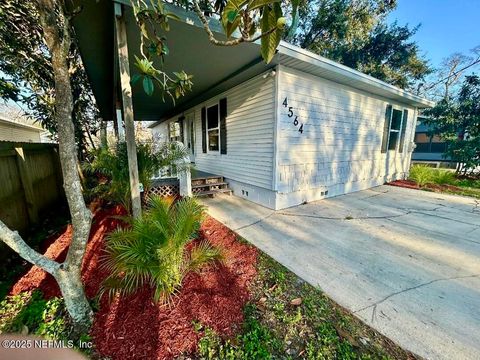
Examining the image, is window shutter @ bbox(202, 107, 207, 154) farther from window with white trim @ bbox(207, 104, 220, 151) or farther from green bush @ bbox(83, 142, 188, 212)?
green bush @ bbox(83, 142, 188, 212)

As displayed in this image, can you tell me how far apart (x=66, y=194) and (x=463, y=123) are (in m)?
13.3

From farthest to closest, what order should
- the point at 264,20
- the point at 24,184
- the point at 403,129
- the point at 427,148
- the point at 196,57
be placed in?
the point at 427,148
the point at 403,129
the point at 196,57
the point at 24,184
the point at 264,20

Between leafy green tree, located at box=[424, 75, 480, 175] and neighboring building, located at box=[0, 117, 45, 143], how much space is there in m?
22.1

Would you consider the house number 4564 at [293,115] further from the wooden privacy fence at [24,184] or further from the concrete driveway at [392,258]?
the wooden privacy fence at [24,184]

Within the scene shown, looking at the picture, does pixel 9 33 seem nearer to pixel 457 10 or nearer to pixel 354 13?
pixel 354 13

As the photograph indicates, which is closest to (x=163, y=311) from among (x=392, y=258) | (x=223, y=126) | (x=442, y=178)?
(x=392, y=258)

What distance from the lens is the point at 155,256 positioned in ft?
6.26

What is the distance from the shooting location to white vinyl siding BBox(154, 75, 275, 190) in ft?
15.3

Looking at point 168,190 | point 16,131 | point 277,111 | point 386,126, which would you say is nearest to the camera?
point 277,111

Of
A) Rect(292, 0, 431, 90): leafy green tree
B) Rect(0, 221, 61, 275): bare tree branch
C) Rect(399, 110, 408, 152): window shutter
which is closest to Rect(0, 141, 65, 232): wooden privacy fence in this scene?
Rect(0, 221, 61, 275): bare tree branch

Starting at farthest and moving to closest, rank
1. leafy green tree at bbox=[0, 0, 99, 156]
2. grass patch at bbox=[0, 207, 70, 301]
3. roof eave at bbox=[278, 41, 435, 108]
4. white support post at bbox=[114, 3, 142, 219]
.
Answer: leafy green tree at bbox=[0, 0, 99, 156] → roof eave at bbox=[278, 41, 435, 108] → white support post at bbox=[114, 3, 142, 219] → grass patch at bbox=[0, 207, 70, 301]

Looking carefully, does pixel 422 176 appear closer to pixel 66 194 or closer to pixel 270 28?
pixel 270 28

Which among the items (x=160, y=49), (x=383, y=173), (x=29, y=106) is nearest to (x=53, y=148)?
(x=29, y=106)

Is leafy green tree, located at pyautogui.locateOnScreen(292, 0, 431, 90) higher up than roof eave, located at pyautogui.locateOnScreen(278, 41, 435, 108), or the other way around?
leafy green tree, located at pyautogui.locateOnScreen(292, 0, 431, 90)
